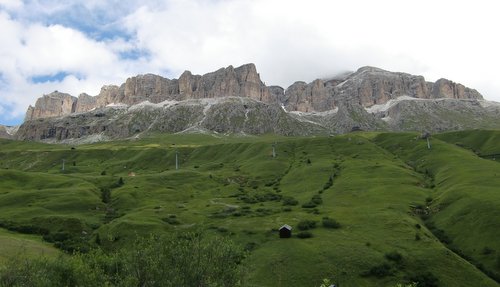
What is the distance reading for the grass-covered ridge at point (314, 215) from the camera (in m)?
81.6

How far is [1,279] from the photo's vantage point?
45656 mm

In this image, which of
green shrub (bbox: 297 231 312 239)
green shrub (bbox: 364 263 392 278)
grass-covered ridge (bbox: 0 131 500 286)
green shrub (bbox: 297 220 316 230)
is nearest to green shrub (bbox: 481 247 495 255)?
grass-covered ridge (bbox: 0 131 500 286)

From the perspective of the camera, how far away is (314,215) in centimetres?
11650

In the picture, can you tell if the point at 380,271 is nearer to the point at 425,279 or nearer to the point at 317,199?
the point at 425,279

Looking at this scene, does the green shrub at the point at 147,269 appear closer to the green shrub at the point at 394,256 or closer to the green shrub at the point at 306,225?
the green shrub at the point at 394,256

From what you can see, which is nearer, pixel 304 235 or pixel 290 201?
pixel 304 235

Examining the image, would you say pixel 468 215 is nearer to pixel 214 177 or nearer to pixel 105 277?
pixel 105 277

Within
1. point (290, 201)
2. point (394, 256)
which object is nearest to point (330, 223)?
point (394, 256)

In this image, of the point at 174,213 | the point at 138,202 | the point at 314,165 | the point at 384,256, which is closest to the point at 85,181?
the point at 138,202

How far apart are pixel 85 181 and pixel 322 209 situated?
9556cm

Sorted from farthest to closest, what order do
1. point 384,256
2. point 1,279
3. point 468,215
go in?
point 468,215, point 384,256, point 1,279

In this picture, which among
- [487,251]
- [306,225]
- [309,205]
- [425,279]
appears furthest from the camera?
[309,205]

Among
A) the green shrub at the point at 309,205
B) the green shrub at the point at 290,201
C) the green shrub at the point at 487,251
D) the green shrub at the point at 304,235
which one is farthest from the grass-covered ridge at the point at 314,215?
the green shrub at the point at 290,201

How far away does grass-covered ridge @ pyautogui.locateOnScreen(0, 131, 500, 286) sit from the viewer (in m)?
81.6
